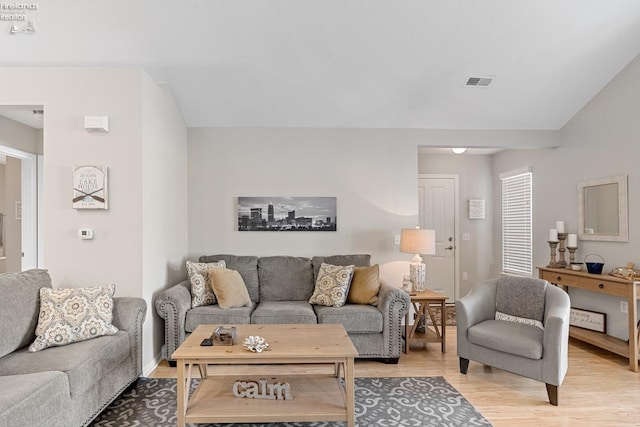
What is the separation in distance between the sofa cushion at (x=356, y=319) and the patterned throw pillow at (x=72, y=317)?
175 cm

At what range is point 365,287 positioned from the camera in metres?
3.76

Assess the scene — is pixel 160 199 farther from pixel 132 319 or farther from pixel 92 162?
pixel 132 319

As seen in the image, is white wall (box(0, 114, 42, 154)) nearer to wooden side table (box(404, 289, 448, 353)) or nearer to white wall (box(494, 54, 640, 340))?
wooden side table (box(404, 289, 448, 353))

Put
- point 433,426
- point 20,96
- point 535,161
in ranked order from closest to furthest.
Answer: point 433,426 < point 20,96 < point 535,161

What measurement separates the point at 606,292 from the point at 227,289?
140 inches

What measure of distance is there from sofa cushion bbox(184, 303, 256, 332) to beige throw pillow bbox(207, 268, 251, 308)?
78mm

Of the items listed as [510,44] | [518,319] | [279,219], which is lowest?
[518,319]

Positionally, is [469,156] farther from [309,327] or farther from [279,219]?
[309,327]

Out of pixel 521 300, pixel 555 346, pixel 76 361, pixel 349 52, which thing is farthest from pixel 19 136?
pixel 555 346

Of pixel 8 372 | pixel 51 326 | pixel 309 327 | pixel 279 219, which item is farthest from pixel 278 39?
pixel 8 372

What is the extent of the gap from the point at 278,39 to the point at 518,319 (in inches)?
127

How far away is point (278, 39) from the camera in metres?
3.37

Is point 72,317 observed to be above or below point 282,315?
above

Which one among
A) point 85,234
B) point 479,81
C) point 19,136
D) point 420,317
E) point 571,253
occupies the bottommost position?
point 420,317
